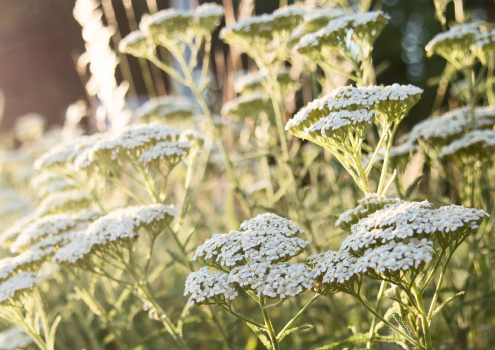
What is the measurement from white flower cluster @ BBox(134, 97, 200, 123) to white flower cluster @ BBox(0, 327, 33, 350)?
202cm

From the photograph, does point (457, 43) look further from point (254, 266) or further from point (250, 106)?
point (254, 266)

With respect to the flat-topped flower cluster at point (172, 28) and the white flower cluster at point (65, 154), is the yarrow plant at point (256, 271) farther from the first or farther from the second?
the flat-topped flower cluster at point (172, 28)

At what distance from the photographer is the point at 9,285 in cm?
213

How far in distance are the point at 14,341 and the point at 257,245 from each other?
2362 mm

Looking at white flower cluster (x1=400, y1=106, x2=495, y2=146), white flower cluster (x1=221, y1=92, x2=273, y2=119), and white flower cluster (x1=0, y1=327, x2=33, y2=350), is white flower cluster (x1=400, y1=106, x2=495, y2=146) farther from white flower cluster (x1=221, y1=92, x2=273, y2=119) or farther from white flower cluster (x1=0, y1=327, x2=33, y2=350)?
white flower cluster (x1=0, y1=327, x2=33, y2=350)

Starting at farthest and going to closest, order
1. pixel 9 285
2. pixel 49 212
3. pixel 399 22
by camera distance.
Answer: pixel 399 22
pixel 49 212
pixel 9 285

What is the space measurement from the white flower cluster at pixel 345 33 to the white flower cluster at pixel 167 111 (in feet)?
5.18

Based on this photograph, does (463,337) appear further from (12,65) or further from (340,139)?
(12,65)

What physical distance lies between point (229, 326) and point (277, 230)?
0.96 meters

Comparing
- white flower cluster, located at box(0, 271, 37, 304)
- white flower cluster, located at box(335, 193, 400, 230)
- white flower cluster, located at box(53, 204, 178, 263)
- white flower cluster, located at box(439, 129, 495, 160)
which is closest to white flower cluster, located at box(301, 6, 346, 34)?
white flower cluster, located at box(439, 129, 495, 160)

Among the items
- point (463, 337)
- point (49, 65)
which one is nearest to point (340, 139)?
point (463, 337)

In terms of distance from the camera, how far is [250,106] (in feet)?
11.5

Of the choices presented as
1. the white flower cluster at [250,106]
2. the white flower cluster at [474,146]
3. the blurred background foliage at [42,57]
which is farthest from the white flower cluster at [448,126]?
the blurred background foliage at [42,57]

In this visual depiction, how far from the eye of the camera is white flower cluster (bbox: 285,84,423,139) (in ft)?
5.98
